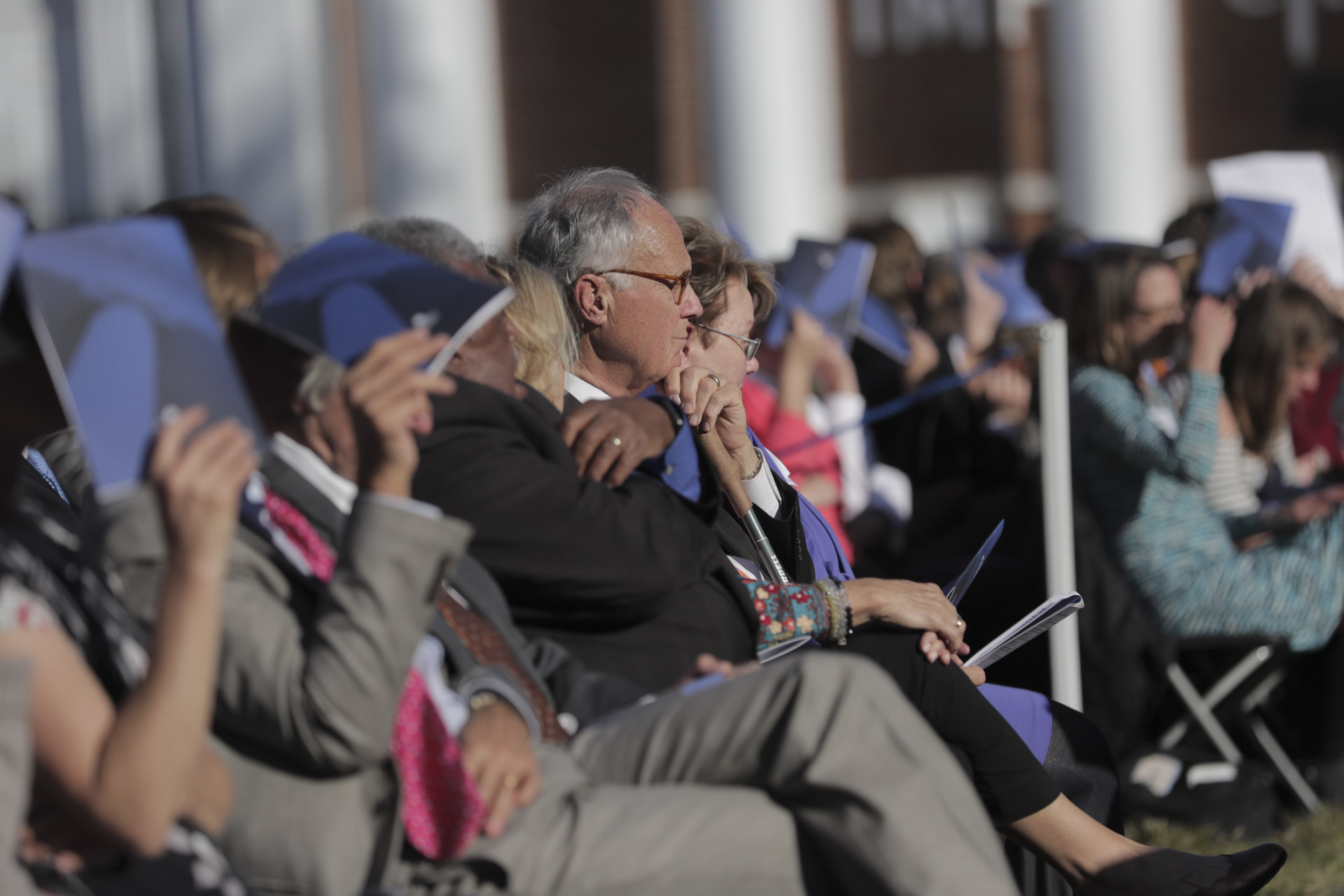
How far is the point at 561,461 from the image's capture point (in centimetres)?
238

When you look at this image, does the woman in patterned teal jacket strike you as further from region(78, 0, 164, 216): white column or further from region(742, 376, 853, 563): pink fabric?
region(78, 0, 164, 216): white column

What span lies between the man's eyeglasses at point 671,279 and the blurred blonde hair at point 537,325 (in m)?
0.17

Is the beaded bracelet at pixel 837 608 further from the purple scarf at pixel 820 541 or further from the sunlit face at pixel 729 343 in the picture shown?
the sunlit face at pixel 729 343

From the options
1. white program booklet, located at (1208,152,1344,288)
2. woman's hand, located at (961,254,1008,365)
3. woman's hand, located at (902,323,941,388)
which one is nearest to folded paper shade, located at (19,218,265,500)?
white program booklet, located at (1208,152,1344,288)

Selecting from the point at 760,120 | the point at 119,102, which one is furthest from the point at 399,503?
the point at 119,102

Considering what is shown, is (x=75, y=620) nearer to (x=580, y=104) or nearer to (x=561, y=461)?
(x=561, y=461)

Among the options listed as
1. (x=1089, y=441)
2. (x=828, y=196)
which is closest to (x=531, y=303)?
(x=1089, y=441)

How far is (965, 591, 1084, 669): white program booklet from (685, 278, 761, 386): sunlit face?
2.70 ft

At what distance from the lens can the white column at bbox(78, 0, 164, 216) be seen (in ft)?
48.5

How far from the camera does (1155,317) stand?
4.68 m

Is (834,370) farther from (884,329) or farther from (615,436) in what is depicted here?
(615,436)

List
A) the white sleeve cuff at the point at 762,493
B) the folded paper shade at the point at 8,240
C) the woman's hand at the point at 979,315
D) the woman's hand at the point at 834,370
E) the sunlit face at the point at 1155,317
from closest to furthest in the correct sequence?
the folded paper shade at the point at 8,240 < the white sleeve cuff at the point at 762,493 < the sunlit face at the point at 1155,317 < the woman's hand at the point at 834,370 < the woman's hand at the point at 979,315

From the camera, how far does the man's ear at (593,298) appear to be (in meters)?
3.02

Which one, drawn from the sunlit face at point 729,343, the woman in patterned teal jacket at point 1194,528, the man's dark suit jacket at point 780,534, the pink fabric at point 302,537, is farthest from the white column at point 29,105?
the pink fabric at point 302,537
